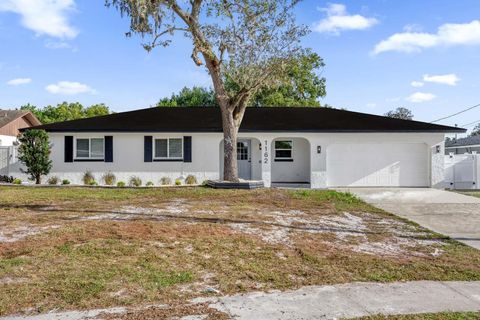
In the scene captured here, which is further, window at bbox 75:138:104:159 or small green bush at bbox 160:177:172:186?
window at bbox 75:138:104:159

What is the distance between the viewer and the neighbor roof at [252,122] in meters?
18.1

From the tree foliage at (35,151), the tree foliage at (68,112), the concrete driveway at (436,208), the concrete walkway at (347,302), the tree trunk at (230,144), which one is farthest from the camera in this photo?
the tree foliage at (68,112)

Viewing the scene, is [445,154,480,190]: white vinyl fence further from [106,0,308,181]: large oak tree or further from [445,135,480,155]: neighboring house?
[445,135,480,155]: neighboring house

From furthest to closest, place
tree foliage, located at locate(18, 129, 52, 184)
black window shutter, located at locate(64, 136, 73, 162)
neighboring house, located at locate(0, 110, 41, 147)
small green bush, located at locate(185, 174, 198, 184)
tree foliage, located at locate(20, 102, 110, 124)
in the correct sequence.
A: 1. tree foliage, located at locate(20, 102, 110, 124)
2. neighboring house, located at locate(0, 110, 41, 147)
3. black window shutter, located at locate(64, 136, 73, 162)
4. small green bush, located at locate(185, 174, 198, 184)
5. tree foliage, located at locate(18, 129, 52, 184)

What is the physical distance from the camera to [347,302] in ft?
14.7

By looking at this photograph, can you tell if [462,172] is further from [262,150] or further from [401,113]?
[401,113]

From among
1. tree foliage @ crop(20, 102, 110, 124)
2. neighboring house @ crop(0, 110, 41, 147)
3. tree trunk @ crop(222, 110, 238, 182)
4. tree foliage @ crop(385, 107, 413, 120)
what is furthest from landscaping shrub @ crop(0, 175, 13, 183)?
tree foliage @ crop(385, 107, 413, 120)

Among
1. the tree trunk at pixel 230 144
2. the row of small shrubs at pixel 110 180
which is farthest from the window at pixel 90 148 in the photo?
the tree trunk at pixel 230 144

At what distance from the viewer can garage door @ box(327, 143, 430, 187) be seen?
18.6 metres

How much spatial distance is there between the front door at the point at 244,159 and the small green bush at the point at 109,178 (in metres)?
6.10

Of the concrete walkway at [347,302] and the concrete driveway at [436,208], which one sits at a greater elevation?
the concrete driveway at [436,208]

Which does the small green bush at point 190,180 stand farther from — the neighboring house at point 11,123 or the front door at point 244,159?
the neighboring house at point 11,123

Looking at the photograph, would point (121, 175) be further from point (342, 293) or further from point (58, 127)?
point (342, 293)

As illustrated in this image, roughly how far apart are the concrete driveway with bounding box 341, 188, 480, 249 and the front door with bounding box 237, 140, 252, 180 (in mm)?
5720
